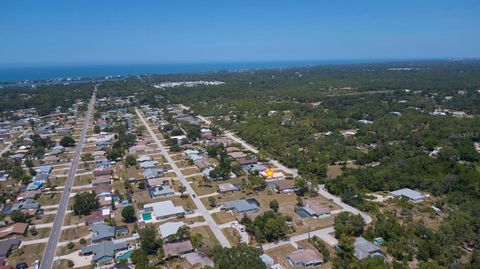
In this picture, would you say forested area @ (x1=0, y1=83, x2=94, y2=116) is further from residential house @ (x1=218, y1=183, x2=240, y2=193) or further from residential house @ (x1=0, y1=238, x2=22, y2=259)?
residential house @ (x1=218, y1=183, x2=240, y2=193)

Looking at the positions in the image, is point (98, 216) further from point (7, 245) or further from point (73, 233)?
point (7, 245)

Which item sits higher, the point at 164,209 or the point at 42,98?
the point at 42,98

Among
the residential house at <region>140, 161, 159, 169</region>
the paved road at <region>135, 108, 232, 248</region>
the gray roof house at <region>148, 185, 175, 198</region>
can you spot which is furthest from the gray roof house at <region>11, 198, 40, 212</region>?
the paved road at <region>135, 108, 232, 248</region>

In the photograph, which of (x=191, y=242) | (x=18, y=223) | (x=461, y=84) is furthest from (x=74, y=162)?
(x=461, y=84)

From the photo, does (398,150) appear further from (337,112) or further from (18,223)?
(18,223)

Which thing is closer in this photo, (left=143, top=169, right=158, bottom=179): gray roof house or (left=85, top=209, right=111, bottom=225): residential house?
(left=85, top=209, right=111, bottom=225): residential house

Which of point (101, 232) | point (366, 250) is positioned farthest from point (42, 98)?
point (366, 250)
